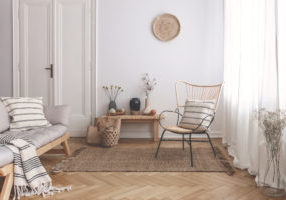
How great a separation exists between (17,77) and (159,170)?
133 inches

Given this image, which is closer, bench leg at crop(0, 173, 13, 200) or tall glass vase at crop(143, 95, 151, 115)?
bench leg at crop(0, 173, 13, 200)

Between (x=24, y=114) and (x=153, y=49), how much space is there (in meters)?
2.48

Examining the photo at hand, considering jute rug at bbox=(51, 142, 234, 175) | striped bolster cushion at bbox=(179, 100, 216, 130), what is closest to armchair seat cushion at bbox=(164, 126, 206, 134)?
striped bolster cushion at bbox=(179, 100, 216, 130)

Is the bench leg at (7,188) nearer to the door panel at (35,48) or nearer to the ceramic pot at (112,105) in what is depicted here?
the ceramic pot at (112,105)

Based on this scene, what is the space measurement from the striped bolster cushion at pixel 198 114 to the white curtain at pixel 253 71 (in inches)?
13.8

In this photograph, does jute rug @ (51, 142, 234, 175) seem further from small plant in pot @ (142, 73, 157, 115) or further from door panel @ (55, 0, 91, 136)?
small plant in pot @ (142, 73, 157, 115)

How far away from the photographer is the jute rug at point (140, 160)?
10.2ft

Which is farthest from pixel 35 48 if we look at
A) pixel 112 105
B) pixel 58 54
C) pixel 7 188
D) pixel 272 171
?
pixel 272 171

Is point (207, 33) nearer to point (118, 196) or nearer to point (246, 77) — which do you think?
point (246, 77)

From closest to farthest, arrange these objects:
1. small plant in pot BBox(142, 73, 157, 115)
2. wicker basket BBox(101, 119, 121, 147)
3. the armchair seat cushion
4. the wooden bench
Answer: the armchair seat cushion
wicker basket BBox(101, 119, 121, 147)
the wooden bench
small plant in pot BBox(142, 73, 157, 115)

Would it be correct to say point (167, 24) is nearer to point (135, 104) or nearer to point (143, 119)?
point (135, 104)

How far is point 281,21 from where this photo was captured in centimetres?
238

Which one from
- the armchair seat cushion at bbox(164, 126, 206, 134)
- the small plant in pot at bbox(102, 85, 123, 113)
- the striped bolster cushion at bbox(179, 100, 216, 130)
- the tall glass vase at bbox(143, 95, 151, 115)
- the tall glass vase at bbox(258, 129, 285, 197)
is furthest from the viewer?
the small plant in pot at bbox(102, 85, 123, 113)

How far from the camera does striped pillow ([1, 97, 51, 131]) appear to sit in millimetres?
3193
